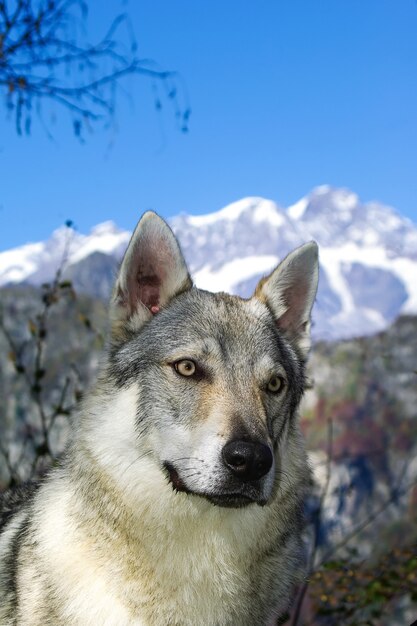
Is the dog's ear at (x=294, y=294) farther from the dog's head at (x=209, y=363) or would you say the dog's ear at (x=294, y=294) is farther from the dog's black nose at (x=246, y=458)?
the dog's black nose at (x=246, y=458)

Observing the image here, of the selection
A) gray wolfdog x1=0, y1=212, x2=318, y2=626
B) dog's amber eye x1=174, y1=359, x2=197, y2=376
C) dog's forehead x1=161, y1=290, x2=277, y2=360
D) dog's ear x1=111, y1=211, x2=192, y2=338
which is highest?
dog's ear x1=111, y1=211, x2=192, y2=338

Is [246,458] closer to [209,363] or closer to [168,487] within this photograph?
[168,487]

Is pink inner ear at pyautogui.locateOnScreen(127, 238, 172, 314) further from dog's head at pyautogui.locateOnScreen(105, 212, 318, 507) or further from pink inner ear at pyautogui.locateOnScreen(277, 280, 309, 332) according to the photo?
pink inner ear at pyautogui.locateOnScreen(277, 280, 309, 332)

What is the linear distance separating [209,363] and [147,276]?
0.77 m

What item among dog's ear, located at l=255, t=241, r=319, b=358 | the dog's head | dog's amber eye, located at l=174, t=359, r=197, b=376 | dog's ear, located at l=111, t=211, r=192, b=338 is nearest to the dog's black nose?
the dog's head

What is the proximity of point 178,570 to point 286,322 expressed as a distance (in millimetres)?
1799

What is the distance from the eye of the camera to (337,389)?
49812 millimetres

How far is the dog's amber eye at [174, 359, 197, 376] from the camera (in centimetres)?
391

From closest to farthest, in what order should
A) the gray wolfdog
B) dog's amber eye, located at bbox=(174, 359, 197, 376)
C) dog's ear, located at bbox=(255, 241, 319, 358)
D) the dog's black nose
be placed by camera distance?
1. the dog's black nose
2. the gray wolfdog
3. dog's amber eye, located at bbox=(174, 359, 197, 376)
4. dog's ear, located at bbox=(255, 241, 319, 358)

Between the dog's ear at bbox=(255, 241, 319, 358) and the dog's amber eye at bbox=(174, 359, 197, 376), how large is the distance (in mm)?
980

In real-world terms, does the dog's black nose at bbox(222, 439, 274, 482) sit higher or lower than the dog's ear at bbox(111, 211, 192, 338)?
lower

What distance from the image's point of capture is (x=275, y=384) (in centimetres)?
411

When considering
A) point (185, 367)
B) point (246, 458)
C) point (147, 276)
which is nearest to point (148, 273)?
point (147, 276)

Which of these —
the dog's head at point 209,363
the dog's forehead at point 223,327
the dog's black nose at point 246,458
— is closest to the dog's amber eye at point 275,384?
the dog's head at point 209,363
